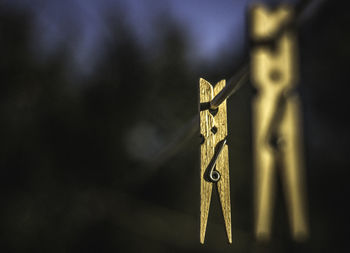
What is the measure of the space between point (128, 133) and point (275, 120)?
16.5ft

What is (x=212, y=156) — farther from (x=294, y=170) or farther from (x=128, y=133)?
(x=128, y=133)

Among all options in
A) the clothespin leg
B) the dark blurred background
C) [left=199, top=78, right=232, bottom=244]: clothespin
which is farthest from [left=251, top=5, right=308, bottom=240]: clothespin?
the dark blurred background

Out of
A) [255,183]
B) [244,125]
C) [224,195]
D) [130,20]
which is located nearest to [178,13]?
[130,20]

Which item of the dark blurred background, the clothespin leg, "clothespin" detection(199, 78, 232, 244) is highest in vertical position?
the dark blurred background

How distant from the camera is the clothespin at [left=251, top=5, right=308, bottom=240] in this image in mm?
538

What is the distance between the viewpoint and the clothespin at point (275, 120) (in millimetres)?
538

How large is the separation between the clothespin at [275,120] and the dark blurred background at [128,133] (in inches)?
153

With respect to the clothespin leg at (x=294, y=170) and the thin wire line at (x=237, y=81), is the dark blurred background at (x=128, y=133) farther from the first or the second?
the clothespin leg at (x=294, y=170)

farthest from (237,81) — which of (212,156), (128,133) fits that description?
(128,133)

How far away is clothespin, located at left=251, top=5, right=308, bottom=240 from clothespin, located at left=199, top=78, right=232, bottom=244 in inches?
16.3

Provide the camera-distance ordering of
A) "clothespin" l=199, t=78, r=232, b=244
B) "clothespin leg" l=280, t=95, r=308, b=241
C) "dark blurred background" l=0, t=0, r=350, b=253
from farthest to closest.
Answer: "dark blurred background" l=0, t=0, r=350, b=253 → "clothespin" l=199, t=78, r=232, b=244 → "clothespin leg" l=280, t=95, r=308, b=241

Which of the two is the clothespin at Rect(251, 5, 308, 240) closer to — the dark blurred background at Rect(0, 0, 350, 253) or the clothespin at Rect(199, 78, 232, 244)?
the clothespin at Rect(199, 78, 232, 244)

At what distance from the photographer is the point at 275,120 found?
0.58 meters

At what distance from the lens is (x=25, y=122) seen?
17.4 feet
